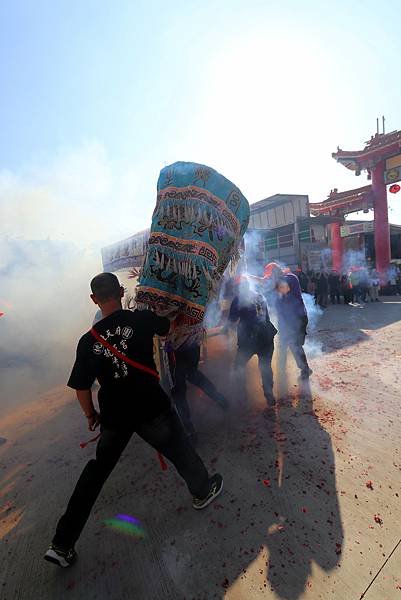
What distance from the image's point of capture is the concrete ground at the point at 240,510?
5.56ft

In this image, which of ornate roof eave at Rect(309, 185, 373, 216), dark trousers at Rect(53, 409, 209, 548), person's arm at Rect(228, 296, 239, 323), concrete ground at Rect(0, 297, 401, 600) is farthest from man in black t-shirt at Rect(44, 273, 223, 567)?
ornate roof eave at Rect(309, 185, 373, 216)

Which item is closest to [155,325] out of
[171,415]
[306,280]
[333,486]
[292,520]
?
[171,415]

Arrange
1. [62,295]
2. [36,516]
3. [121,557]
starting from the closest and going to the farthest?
[121,557] → [36,516] → [62,295]

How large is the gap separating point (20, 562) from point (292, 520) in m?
1.77

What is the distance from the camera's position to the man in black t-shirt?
6.16ft

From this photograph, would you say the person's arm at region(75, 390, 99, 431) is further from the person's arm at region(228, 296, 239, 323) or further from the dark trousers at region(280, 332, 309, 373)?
the dark trousers at region(280, 332, 309, 373)

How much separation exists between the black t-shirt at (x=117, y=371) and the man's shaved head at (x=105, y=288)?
0.13 m

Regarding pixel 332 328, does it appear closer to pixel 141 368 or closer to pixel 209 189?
pixel 209 189

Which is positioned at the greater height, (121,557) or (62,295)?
(62,295)

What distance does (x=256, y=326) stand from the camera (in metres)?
3.74

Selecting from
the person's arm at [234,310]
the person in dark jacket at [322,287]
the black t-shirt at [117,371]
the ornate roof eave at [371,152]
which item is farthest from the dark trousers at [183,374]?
the ornate roof eave at [371,152]

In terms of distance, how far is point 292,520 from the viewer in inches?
80.4

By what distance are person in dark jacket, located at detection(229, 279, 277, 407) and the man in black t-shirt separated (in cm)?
191

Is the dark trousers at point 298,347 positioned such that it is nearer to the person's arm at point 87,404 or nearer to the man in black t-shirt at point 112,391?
the man in black t-shirt at point 112,391
